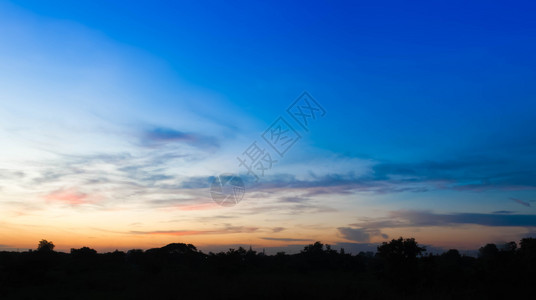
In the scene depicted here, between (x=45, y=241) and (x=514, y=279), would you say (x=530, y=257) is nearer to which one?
(x=514, y=279)

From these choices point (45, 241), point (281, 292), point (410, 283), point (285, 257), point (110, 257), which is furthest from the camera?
point (45, 241)

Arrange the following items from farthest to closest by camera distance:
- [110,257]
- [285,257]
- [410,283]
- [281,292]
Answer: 1. [285,257]
2. [110,257]
3. [410,283]
4. [281,292]

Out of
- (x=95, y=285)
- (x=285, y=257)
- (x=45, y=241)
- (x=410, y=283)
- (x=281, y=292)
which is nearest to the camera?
(x=281, y=292)

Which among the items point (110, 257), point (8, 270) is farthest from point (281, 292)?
point (110, 257)

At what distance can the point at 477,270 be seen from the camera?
1025 inches

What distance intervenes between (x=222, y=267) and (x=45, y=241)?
93713mm

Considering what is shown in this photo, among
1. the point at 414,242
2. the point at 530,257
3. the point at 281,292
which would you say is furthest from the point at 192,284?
the point at 530,257

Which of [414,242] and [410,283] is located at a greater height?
[414,242]

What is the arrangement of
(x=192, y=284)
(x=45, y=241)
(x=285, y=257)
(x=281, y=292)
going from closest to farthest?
(x=281, y=292) → (x=192, y=284) → (x=285, y=257) → (x=45, y=241)

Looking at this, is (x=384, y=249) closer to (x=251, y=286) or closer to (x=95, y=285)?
(x=251, y=286)

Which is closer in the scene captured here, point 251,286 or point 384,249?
point 251,286

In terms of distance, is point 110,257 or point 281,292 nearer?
point 281,292

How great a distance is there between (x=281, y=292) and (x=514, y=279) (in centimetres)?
1416

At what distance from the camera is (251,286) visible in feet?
62.4
